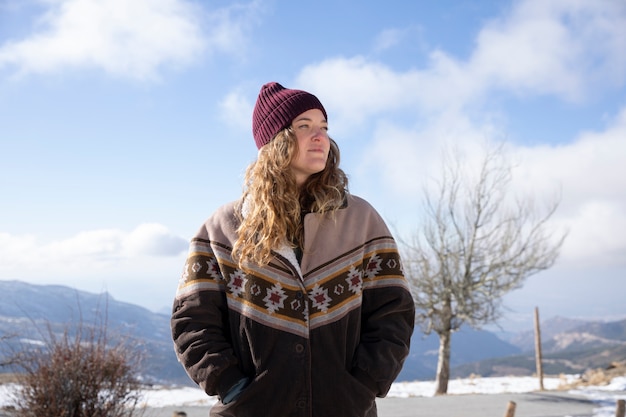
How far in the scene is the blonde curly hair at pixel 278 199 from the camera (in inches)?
102

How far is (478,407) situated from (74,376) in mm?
8957

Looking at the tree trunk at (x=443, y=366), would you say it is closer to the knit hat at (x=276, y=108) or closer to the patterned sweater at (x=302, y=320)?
the patterned sweater at (x=302, y=320)

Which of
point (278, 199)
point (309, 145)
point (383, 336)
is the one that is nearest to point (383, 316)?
point (383, 336)

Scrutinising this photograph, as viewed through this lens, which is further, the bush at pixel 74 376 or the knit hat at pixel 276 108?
the bush at pixel 74 376

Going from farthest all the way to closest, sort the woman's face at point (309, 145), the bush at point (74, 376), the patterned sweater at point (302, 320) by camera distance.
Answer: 1. the bush at point (74, 376)
2. the woman's face at point (309, 145)
3. the patterned sweater at point (302, 320)

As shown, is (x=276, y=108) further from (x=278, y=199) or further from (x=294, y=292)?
(x=294, y=292)

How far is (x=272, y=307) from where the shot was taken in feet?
8.35

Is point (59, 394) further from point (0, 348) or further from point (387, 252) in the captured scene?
point (387, 252)

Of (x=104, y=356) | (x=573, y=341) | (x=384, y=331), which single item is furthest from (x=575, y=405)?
(x=573, y=341)

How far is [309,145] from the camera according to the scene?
2707 mm

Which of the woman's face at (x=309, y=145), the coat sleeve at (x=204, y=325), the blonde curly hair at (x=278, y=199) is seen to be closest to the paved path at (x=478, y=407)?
the coat sleeve at (x=204, y=325)

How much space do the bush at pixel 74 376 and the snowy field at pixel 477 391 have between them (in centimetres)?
100

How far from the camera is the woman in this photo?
2.44 m

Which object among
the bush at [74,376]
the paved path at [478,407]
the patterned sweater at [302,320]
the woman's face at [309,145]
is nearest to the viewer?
the patterned sweater at [302,320]
